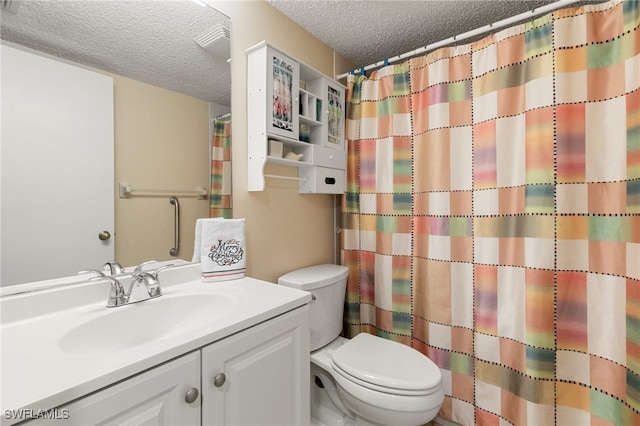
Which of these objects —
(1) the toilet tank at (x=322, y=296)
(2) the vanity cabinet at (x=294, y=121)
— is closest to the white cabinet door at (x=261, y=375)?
(1) the toilet tank at (x=322, y=296)

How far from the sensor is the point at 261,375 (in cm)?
86

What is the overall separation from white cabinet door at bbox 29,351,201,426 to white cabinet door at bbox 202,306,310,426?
4cm

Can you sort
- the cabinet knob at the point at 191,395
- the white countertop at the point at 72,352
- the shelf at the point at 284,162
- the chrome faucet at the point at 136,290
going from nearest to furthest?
the white countertop at the point at 72,352 < the cabinet knob at the point at 191,395 < the chrome faucet at the point at 136,290 < the shelf at the point at 284,162

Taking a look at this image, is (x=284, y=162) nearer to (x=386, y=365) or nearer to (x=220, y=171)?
(x=220, y=171)

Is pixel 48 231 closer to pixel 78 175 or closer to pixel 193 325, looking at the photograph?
pixel 78 175

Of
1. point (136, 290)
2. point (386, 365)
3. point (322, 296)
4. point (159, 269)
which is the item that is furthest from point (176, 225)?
point (386, 365)

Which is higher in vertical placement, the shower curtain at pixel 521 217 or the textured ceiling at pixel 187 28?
the textured ceiling at pixel 187 28

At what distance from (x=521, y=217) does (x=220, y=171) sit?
1352 mm

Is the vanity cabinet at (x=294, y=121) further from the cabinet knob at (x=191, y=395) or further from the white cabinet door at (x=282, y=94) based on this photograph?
the cabinet knob at (x=191, y=395)

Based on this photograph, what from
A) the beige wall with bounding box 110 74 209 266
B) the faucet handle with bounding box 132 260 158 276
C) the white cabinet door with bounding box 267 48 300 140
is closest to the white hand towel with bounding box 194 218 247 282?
the beige wall with bounding box 110 74 209 266

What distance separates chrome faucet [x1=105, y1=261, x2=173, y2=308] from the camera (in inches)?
35.5

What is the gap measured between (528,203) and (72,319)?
1.69 m

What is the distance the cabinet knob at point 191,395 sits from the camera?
669 mm

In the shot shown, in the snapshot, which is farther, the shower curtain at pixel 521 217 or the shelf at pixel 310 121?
the shelf at pixel 310 121
